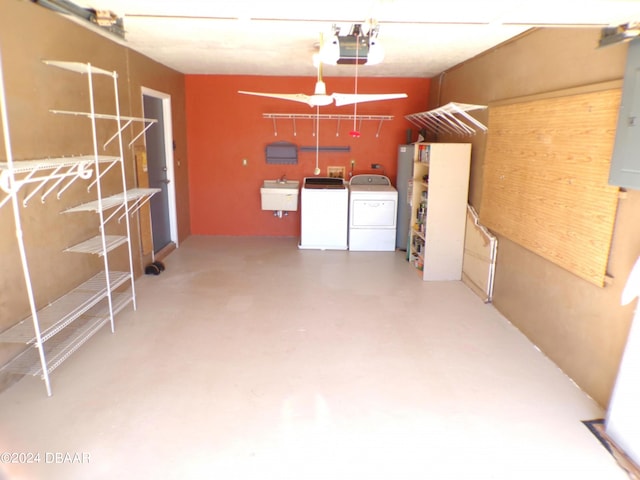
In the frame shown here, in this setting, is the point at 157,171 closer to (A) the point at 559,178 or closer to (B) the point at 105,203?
(B) the point at 105,203

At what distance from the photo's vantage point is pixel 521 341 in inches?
127

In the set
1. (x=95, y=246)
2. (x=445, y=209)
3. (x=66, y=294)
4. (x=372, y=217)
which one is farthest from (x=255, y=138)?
(x=66, y=294)

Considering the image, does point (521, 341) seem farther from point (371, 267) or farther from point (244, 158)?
point (244, 158)

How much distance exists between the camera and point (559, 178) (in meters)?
2.87

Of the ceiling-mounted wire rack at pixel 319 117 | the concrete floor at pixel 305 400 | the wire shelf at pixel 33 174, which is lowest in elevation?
the concrete floor at pixel 305 400

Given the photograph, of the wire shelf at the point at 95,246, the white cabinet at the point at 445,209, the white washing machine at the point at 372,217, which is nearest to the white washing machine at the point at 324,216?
the white washing machine at the point at 372,217

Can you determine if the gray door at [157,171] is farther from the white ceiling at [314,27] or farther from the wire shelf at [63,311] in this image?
the wire shelf at [63,311]

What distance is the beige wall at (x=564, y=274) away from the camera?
2355 mm

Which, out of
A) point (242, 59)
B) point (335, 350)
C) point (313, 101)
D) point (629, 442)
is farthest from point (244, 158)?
point (629, 442)

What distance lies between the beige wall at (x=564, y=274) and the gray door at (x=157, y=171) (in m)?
3.55

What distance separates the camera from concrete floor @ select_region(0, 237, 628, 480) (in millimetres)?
2014

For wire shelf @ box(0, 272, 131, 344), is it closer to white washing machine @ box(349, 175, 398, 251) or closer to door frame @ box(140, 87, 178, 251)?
door frame @ box(140, 87, 178, 251)

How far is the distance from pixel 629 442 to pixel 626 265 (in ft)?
2.86

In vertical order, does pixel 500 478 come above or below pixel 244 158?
below
